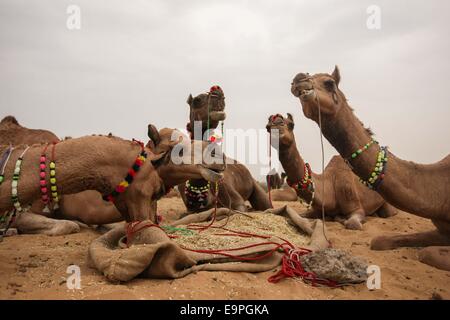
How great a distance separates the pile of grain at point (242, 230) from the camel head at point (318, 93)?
1347 mm

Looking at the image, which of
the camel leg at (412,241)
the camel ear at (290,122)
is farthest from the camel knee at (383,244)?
the camel ear at (290,122)

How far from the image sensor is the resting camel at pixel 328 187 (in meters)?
5.88

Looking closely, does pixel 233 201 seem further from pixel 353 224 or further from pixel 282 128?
pixel 353 224

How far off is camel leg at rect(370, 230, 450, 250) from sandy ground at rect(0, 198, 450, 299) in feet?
1.21

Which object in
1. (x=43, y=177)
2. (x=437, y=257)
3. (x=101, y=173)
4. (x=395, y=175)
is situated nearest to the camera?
(x=43, y=177)

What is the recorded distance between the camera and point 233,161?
23.0ft

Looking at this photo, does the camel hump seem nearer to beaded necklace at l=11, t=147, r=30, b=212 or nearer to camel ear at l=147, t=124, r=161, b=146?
camel ear at l=147, t=124, r=161, b=146

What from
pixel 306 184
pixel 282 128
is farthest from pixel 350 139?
pixel 306 184

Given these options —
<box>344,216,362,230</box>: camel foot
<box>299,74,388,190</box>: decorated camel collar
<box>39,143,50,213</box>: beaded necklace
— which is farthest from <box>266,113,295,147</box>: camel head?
<box>39,143,50,213</box>: beaded necklace

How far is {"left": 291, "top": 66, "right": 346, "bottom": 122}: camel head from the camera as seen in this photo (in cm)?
399

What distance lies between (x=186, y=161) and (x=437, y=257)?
2620mm

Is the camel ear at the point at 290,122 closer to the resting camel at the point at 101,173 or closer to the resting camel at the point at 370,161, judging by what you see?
the resting camel at the point at 370,161

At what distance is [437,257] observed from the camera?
372cm
